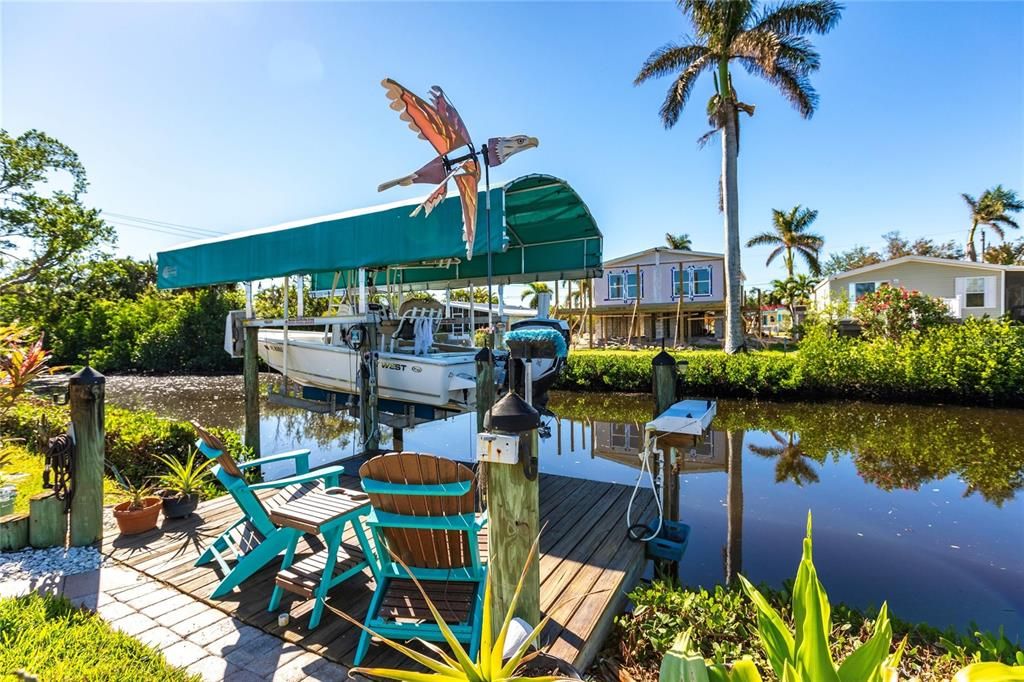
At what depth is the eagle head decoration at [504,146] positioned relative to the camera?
2965 mm

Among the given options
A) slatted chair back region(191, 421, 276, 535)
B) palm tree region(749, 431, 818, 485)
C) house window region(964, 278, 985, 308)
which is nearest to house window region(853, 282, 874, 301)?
house window region(964, 278, 985, 308)

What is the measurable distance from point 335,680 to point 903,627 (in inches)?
124

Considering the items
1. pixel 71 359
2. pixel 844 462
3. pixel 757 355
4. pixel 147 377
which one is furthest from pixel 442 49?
pixel 71 359

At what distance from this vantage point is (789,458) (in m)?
8.38

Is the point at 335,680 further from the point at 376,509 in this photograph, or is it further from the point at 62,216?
the point at 62,216

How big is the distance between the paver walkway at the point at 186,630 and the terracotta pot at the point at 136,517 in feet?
2.05

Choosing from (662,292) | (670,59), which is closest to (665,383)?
(670,59)

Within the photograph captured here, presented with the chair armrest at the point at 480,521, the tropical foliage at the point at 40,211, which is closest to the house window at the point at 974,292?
the chair armrest at the point at 480,521

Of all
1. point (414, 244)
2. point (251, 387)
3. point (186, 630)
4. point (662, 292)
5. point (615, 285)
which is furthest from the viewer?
point (615, 285)

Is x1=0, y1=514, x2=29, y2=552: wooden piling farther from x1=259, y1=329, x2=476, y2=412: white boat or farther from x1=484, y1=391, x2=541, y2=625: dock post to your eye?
x1=484, y1=391, x2=541, y2=625: dock post

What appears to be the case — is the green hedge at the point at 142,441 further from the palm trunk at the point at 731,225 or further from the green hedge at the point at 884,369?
the palm trunk at the point at 731,225

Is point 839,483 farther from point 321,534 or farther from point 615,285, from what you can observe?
point 615,285

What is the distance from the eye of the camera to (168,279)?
23.7 ft

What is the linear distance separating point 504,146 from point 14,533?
4920mm
